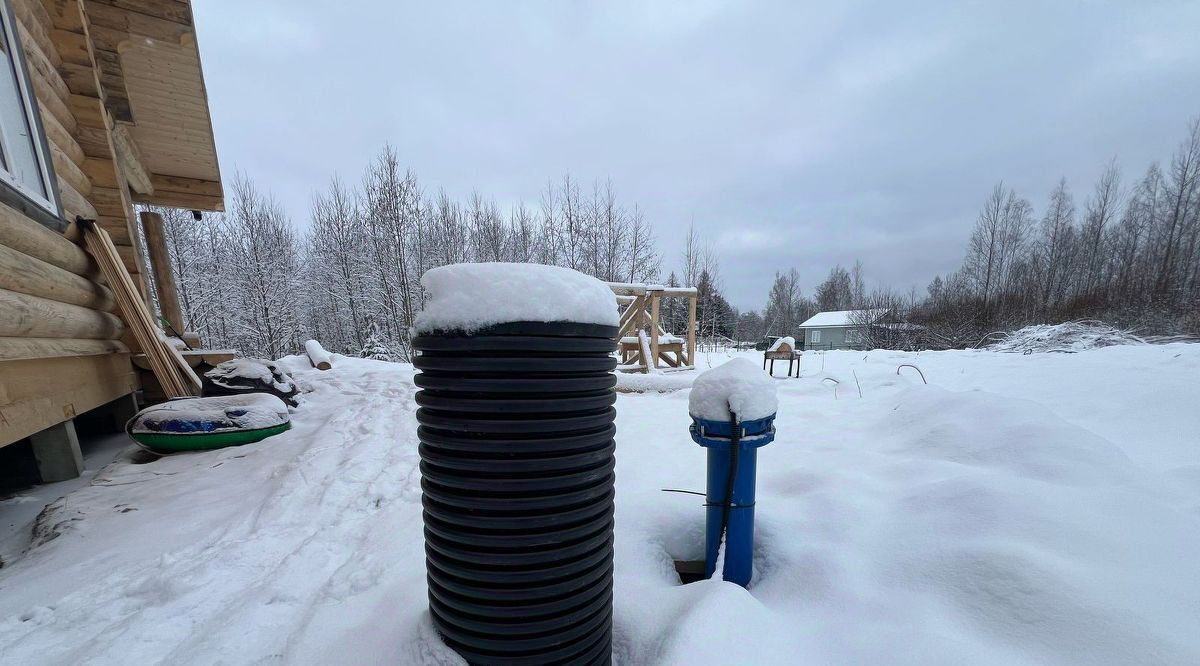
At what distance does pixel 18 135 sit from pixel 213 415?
2328 millimetres

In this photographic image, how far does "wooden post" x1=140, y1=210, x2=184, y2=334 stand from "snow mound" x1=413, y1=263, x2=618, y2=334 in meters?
8.70

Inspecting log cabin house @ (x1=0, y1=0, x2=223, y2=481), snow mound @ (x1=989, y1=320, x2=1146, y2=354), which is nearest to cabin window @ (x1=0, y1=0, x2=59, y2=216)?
log cabin house @ (x1=0, y1=0, x2=223, y2=481)

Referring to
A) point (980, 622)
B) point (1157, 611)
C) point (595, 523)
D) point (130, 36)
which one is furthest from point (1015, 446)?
point (130, 36)

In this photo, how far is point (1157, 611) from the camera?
3.85ft

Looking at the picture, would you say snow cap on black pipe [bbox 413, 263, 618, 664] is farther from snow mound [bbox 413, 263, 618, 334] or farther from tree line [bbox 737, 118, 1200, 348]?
tree line [bbox 737, 118, 1200, 348]

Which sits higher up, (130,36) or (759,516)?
(130,36)

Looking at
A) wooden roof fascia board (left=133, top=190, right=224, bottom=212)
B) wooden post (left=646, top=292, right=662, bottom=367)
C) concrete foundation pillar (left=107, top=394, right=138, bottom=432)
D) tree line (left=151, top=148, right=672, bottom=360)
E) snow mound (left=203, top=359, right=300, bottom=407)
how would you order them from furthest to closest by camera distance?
1. tree line (left=151, top=148, right=672, bottom=360)
2. wooden post (left=646, top=292, right=662, bottom=367)
3. wooden roof fascia board (left=133, top=190, right=224, bottom=212)
4. concrete foundation pillar (left=107, top=394, right=138, bottom=432)
5. snow mound (left=203, top=359, right=300, bottom=407)

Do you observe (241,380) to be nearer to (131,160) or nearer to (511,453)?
(511,453)

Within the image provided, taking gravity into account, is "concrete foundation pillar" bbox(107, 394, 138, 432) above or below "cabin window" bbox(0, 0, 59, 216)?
below

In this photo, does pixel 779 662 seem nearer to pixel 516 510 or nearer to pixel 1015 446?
pixel 516 510

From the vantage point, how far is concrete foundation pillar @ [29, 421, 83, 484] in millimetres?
2916

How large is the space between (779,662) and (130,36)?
7.85 meters

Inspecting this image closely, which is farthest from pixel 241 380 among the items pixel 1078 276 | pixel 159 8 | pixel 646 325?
pixel 1078 276

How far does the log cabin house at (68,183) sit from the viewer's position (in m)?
2.55
